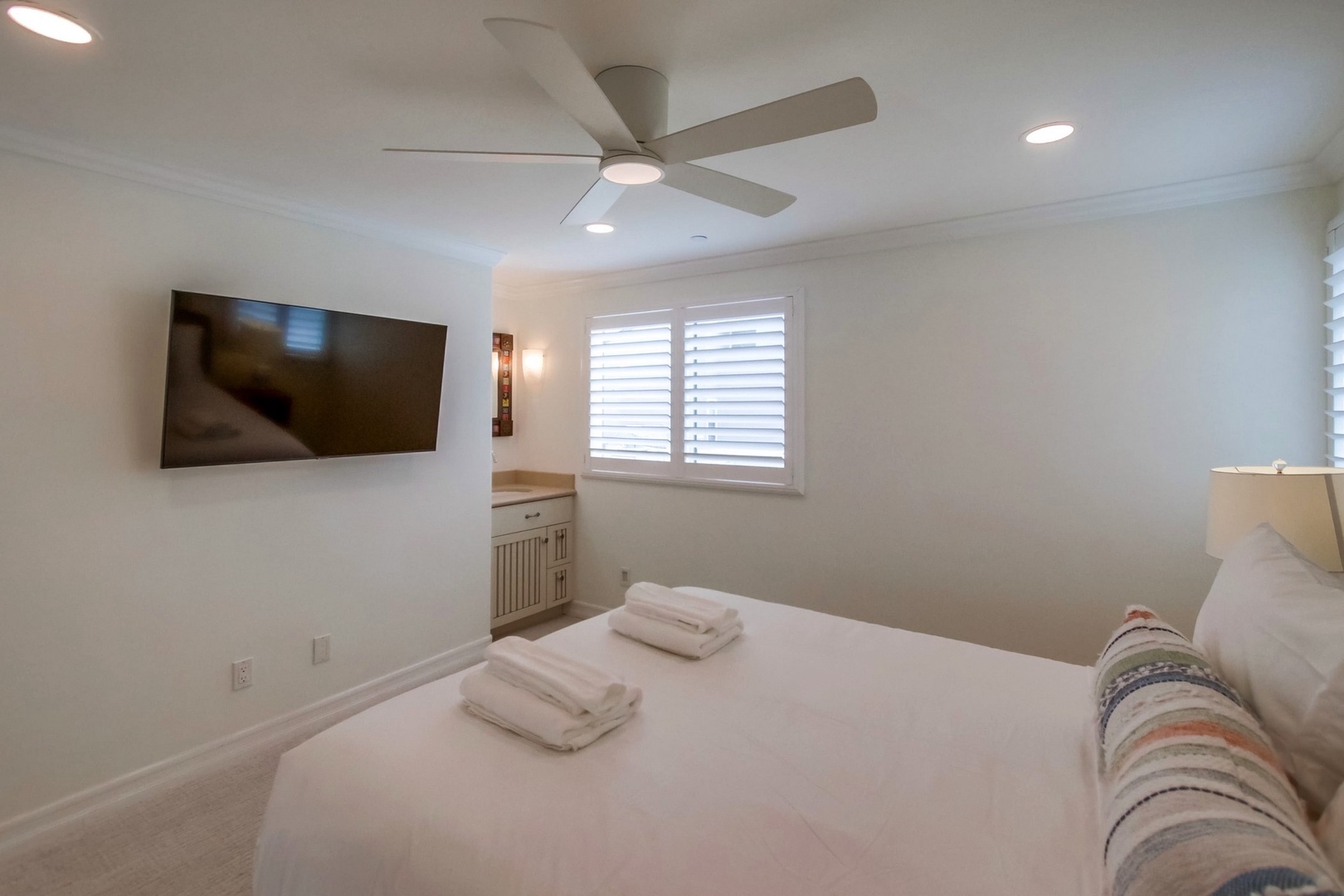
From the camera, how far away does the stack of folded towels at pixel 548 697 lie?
4.68 feet

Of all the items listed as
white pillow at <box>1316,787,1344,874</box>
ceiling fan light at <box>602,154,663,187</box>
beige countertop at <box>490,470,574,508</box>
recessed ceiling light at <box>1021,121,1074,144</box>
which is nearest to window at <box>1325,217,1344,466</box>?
recessed ceiling light at <box>1021,121,1074,144</box>

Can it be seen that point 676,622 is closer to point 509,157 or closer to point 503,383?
point 509,157

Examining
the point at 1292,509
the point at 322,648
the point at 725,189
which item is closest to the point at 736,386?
the point at 725,189

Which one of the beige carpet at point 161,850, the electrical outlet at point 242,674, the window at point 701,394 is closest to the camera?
the beige carpet at point 161,850

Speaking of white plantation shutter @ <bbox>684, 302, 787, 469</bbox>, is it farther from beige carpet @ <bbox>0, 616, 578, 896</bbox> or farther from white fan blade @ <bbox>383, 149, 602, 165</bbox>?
beige carpet @ <bbox>0, 616, 578, 896</bbox>

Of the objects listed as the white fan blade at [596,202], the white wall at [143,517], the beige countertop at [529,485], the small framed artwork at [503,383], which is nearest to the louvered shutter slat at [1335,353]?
the white fan blade at [596,202]

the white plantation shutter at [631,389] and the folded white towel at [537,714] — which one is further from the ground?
the white plantation shutter at [631,389]

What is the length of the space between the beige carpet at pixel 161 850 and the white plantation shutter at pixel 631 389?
259 centimetres

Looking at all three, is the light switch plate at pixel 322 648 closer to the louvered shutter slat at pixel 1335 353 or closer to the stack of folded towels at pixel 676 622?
the stack of folded towels at pixel 676 622

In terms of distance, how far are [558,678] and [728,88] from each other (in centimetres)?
171

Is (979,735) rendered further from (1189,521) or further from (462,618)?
(462,618)

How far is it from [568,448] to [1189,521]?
3.57m

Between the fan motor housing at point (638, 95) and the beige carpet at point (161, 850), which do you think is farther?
the beige carpet at point (161, 850)

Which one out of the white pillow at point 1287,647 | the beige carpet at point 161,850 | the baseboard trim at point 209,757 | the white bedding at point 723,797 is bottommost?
the beige carpet at point 161,850
